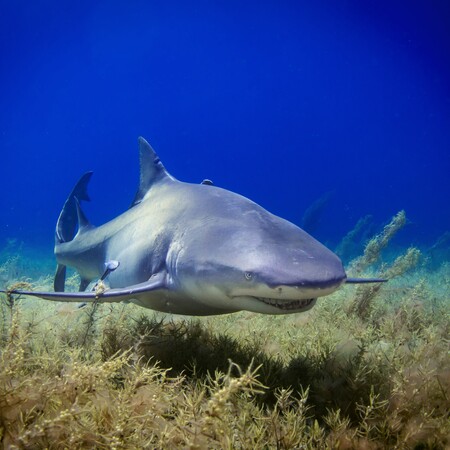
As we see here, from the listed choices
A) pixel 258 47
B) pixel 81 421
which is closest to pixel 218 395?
pixel 81 421

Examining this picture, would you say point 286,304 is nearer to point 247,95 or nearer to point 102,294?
point 102,294

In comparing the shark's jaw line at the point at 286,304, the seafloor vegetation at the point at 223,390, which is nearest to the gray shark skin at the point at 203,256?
the shark's jaw line at the point at 286,304

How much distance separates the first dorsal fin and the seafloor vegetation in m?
2.34

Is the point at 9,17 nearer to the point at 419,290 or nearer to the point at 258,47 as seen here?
the point at 419,290

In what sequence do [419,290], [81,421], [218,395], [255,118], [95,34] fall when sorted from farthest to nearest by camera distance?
1. [255,118]
2. [95,34]
3. [419,290]
4. [81,421]
5. [218,395]

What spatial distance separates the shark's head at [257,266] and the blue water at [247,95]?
160ft

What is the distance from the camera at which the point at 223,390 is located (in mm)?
1629

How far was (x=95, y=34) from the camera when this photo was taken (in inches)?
3356

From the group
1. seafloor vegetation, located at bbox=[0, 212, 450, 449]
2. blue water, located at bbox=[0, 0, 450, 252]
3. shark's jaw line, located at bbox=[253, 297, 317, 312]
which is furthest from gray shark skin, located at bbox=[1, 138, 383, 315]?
blue water, located at bbox=[0, 0, 450, 252]

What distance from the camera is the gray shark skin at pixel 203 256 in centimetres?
261

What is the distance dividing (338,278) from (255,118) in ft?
624

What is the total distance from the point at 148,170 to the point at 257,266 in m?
3.69

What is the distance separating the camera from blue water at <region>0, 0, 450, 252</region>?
6875 cm

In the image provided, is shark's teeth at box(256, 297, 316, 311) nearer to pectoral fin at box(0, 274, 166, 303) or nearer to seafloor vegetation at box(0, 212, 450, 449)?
seafloor vegetation at box(0, 212, 450, 449)
